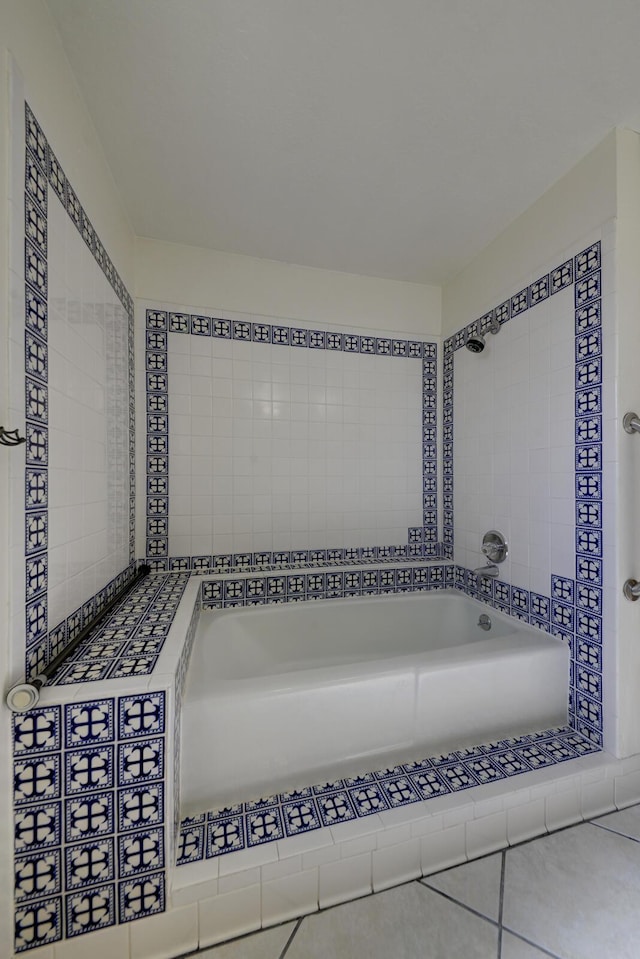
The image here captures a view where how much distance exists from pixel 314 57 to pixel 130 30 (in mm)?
508

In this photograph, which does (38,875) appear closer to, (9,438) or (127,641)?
(127,641)

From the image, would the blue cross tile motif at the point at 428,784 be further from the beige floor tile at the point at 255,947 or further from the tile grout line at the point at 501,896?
the beige floor tile at the point at 255,947

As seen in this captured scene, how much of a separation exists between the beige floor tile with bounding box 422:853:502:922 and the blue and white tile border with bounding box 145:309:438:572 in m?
1.39

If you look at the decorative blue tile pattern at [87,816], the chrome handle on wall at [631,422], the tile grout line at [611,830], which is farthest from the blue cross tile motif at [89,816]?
the chrome handle on wall at [631,422]

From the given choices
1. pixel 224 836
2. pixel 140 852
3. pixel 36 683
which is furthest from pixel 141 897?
pixel 36 683

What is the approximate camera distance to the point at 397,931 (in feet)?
3.03

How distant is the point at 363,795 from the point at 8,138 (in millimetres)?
1912

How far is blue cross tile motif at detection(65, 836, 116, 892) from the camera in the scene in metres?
0.86

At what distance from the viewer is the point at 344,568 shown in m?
2.17

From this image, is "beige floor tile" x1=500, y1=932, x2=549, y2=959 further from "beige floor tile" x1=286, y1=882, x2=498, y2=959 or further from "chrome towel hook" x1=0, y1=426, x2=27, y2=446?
"chrome towel hook" x1=0, y1=426, x2=27, y2=446

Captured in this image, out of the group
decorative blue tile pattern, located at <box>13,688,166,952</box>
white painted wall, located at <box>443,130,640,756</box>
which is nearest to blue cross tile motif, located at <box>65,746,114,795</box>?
decorative blue tile pattern, located at <box>13,688,166,952</box>

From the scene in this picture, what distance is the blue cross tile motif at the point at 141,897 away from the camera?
884 millimetres

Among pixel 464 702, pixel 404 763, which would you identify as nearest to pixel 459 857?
pixel 404 763

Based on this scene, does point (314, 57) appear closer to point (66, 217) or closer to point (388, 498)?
point (66, 217)
